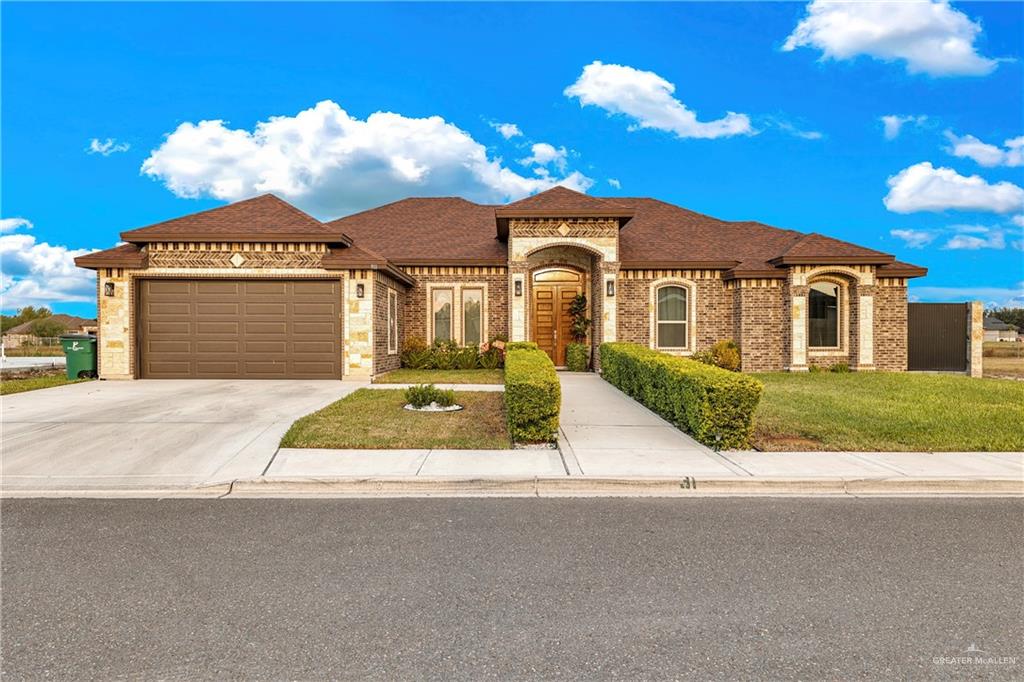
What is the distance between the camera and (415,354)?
18.1 meters

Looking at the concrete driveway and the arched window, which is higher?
the arched window

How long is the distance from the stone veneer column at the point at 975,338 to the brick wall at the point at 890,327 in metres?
2.58

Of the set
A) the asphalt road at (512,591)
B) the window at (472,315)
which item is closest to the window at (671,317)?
the window at (472,315)

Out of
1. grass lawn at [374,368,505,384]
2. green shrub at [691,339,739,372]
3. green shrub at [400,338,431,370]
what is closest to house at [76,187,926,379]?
green shrub at [400,338,431,370]

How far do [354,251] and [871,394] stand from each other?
13134mm

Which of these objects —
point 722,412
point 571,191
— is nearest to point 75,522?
point 722,412

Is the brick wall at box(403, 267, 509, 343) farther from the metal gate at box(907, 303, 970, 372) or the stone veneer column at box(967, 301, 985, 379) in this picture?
the stone veneer column at box(967, 301, 985, 379)

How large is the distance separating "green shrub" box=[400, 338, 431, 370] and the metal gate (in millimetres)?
16468

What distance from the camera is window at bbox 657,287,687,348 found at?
18.5 meters

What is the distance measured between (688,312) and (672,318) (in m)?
0.59

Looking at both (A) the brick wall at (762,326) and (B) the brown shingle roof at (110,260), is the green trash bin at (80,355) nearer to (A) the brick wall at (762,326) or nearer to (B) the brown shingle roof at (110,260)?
(B) the brown shingle roof at (110,260)

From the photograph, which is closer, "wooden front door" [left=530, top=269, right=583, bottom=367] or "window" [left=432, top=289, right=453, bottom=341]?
"window" [left=432, top=289, right=453, bottom=341]

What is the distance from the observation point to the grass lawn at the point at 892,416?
735cm

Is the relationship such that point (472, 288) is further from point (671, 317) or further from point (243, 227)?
point (243, 227)
